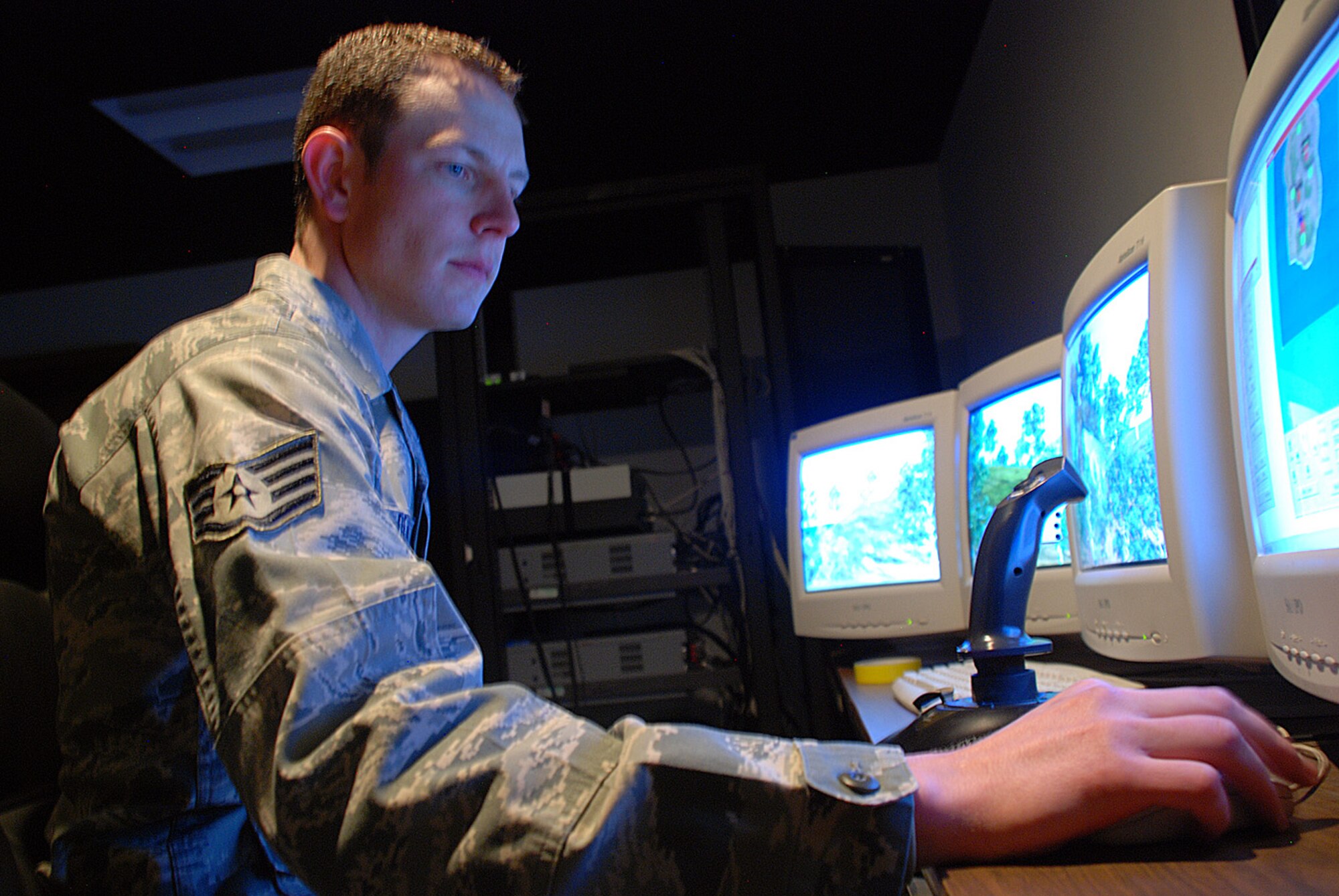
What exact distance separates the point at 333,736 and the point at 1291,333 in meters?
0.63

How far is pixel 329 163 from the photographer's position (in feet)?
3.12

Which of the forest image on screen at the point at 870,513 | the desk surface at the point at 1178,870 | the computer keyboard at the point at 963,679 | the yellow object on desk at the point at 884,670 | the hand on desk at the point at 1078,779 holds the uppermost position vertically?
the forest image on screen at the point at 870,513

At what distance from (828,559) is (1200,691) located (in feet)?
4.52

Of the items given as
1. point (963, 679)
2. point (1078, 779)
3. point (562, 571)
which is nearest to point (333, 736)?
point (1078, 779)

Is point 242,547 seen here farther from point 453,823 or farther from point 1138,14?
point 1138,14

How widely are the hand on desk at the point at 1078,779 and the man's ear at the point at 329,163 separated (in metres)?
0.82

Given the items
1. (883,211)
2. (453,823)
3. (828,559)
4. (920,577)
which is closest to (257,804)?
(453,823)

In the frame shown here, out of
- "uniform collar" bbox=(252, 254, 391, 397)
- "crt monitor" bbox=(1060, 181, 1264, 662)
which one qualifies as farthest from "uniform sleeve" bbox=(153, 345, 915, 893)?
"crt monitor" bbox=(1060, 181, 1264, 662)

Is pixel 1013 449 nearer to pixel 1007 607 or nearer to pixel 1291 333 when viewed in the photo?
pixel 1007 607

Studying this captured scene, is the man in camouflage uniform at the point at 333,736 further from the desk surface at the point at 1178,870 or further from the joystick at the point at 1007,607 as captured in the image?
the joystick at the point at 1007,607

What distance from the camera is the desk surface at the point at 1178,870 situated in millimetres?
397

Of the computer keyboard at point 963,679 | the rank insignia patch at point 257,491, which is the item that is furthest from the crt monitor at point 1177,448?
the rank insignia patch at point 257,491

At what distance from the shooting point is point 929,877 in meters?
0.44

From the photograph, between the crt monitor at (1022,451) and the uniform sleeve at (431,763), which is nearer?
the uniform sleeve at (431,763)
